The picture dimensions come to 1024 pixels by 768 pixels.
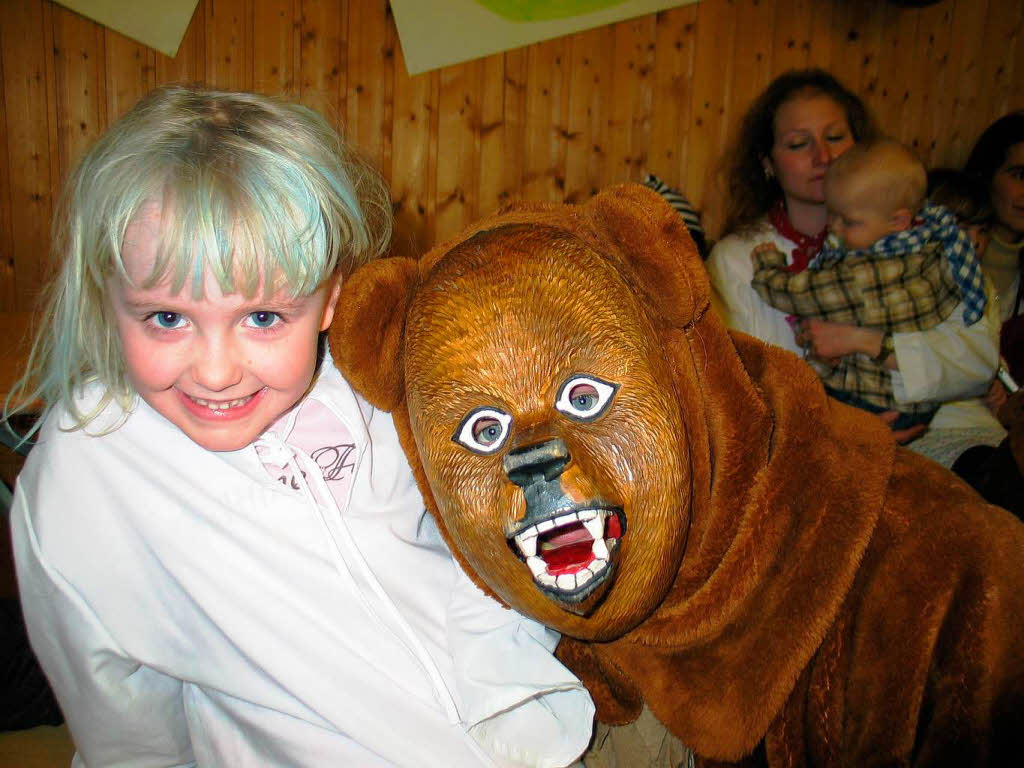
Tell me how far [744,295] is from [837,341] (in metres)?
→ 0.29

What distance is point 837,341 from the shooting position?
166 centimetres

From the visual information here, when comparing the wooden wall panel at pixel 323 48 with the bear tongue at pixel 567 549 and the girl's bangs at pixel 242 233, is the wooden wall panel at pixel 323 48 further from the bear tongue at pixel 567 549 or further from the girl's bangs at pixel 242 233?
the bear tongue at pixel 567 549

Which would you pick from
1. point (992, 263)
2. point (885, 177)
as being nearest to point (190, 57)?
point (885, 177)

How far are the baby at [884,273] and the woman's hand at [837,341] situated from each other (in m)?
0.01

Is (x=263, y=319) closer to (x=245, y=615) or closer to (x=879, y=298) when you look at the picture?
(x=245, y=615)

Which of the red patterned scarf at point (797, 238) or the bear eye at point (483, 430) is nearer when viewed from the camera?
the bear eye at point (483, 430)

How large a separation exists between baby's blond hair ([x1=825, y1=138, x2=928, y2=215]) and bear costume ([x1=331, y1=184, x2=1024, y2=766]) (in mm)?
1166

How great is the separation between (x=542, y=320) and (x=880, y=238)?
4.71ft

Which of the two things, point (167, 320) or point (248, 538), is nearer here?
point (167, 320)

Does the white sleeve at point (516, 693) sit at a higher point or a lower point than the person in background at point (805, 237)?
lower

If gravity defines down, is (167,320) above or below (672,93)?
below

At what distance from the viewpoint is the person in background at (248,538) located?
0.69 meters

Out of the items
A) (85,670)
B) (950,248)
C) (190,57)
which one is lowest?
→ (85,670)

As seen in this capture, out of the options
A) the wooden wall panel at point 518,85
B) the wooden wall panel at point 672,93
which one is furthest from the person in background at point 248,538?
the wooden wall panel at point 672,93
